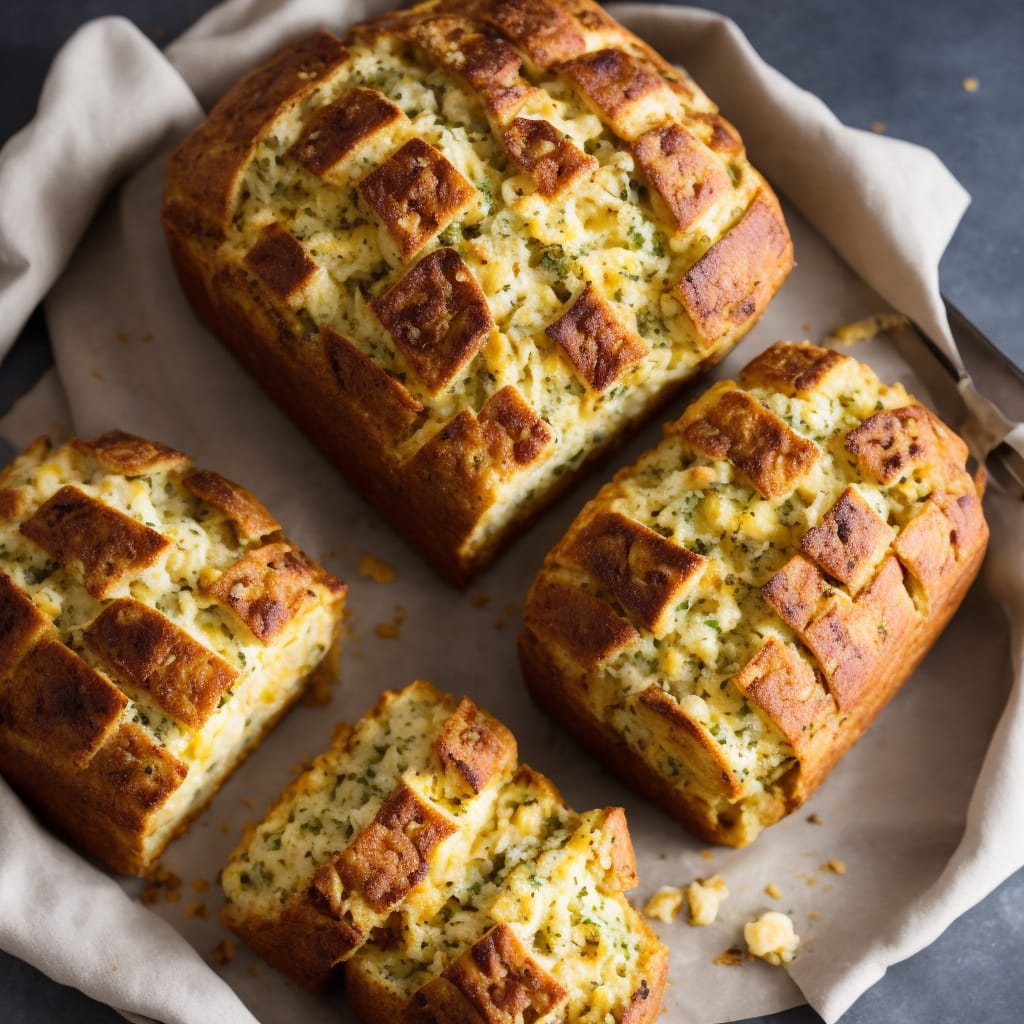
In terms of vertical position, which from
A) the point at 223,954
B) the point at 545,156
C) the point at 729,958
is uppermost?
the point at 545,156

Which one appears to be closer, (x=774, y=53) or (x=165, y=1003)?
(x=165, y=1003)

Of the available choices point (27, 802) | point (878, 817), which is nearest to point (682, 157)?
point (878, 817)

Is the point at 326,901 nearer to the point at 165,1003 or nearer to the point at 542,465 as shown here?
the point at 165,1003

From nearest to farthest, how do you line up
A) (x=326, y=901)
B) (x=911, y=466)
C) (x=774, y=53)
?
(x=326, y=901)
(x=911, y=466)
(x=774, y=53)

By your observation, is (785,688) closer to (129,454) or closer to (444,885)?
(444,885)

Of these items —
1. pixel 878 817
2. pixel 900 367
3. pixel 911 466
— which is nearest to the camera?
pixel 911 466

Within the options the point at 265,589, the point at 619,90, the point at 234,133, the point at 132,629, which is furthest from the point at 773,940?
the point at 234,133

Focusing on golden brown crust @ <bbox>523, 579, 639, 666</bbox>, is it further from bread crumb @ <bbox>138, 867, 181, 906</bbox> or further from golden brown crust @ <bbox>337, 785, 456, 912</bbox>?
bread crumb @ <bbox>138, 867, 181, 906</bbox>
